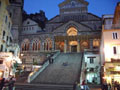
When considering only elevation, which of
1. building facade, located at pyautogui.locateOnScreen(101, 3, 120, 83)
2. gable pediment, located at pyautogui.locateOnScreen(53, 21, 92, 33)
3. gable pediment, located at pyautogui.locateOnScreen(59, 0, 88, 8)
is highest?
gable pediment, located at pyautogui.locateOnScreen(59, 0, 88, 8)

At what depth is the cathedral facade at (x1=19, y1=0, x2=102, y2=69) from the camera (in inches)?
1623

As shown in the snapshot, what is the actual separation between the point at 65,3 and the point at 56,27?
9931 mm

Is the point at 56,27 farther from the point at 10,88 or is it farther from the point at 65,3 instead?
the point at 10,88

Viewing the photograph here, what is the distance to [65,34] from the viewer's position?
4288cm

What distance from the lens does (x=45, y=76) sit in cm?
2256

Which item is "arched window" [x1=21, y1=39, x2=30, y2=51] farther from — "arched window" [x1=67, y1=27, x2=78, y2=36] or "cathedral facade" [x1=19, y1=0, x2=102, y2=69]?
"arched window" [x1=67, y1=27, x2=78, y2=36]

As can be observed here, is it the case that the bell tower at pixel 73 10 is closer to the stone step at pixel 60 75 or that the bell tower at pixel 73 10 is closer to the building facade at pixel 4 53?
the building facade at pixel 4 53

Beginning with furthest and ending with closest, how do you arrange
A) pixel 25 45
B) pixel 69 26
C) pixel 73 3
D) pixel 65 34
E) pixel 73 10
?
1. pixel 73 3
2. pixel 73 10
3. pixel 25 45
4. pixel 69 26
5. pixel 65 34

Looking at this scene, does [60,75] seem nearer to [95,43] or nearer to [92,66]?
[92,66]

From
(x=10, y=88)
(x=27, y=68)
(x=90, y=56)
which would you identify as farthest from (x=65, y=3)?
(x=10, y=88)

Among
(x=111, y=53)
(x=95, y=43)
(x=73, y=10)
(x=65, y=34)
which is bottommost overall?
(x=111, y=53)

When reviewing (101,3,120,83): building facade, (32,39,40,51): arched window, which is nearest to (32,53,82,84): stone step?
(101,3,120,83): building facade

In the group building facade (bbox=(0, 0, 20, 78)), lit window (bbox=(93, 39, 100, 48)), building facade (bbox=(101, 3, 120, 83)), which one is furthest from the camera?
lit window (bbox=(93, 39, 100, 48))

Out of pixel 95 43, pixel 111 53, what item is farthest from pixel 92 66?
pixel 111 53
